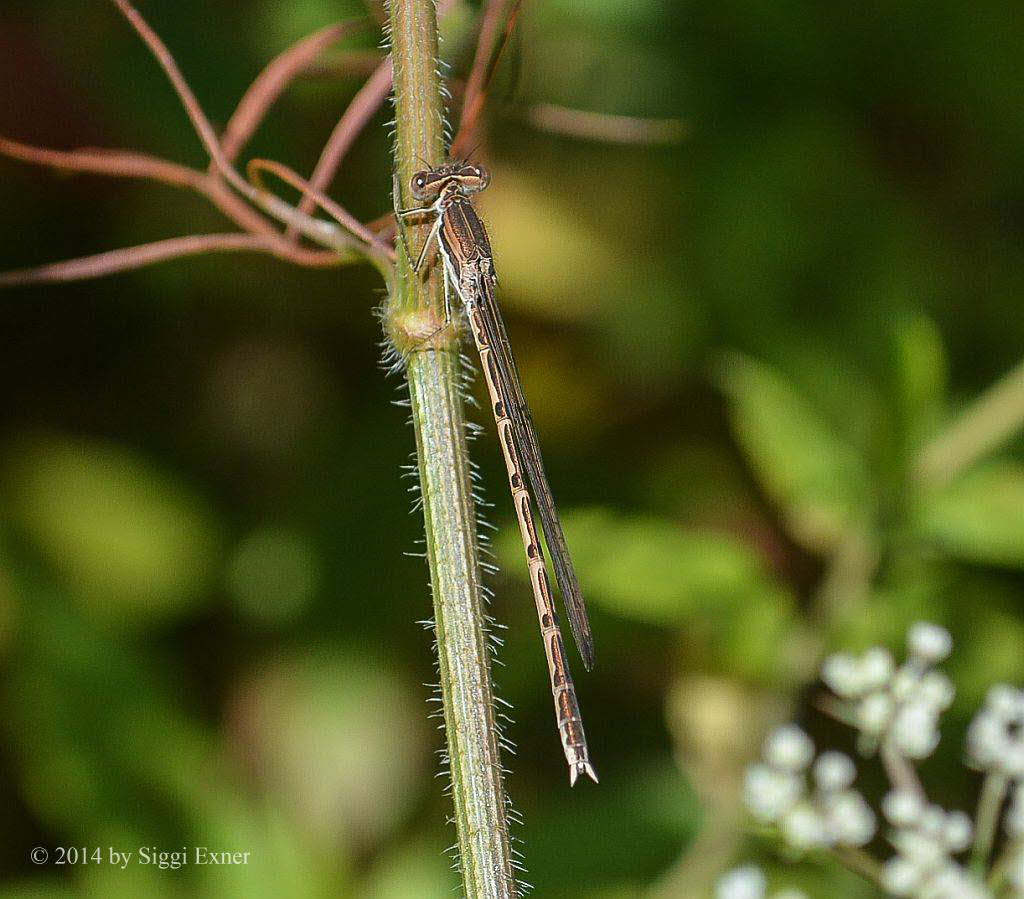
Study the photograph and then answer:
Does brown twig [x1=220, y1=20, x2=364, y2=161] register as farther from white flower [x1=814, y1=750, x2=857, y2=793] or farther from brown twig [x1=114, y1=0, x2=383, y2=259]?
white flower [x1=814, y1=750, x2=857, y2=793]

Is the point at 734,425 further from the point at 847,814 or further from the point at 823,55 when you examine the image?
the point at 847,814

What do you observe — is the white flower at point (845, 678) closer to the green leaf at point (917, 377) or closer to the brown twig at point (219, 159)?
the green leaf at point (917, 377)

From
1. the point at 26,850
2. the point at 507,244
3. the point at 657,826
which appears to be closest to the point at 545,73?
the point at 507,244

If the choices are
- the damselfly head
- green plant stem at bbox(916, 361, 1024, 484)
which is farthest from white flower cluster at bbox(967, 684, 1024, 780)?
the damselfly head

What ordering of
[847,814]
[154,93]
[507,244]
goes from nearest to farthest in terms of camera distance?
1. [847,814]
2. [154,93]
3. [507,244]

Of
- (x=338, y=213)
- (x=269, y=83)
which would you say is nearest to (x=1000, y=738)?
(x=338, y=213)

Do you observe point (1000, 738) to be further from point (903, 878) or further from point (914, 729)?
point (903, 878)
